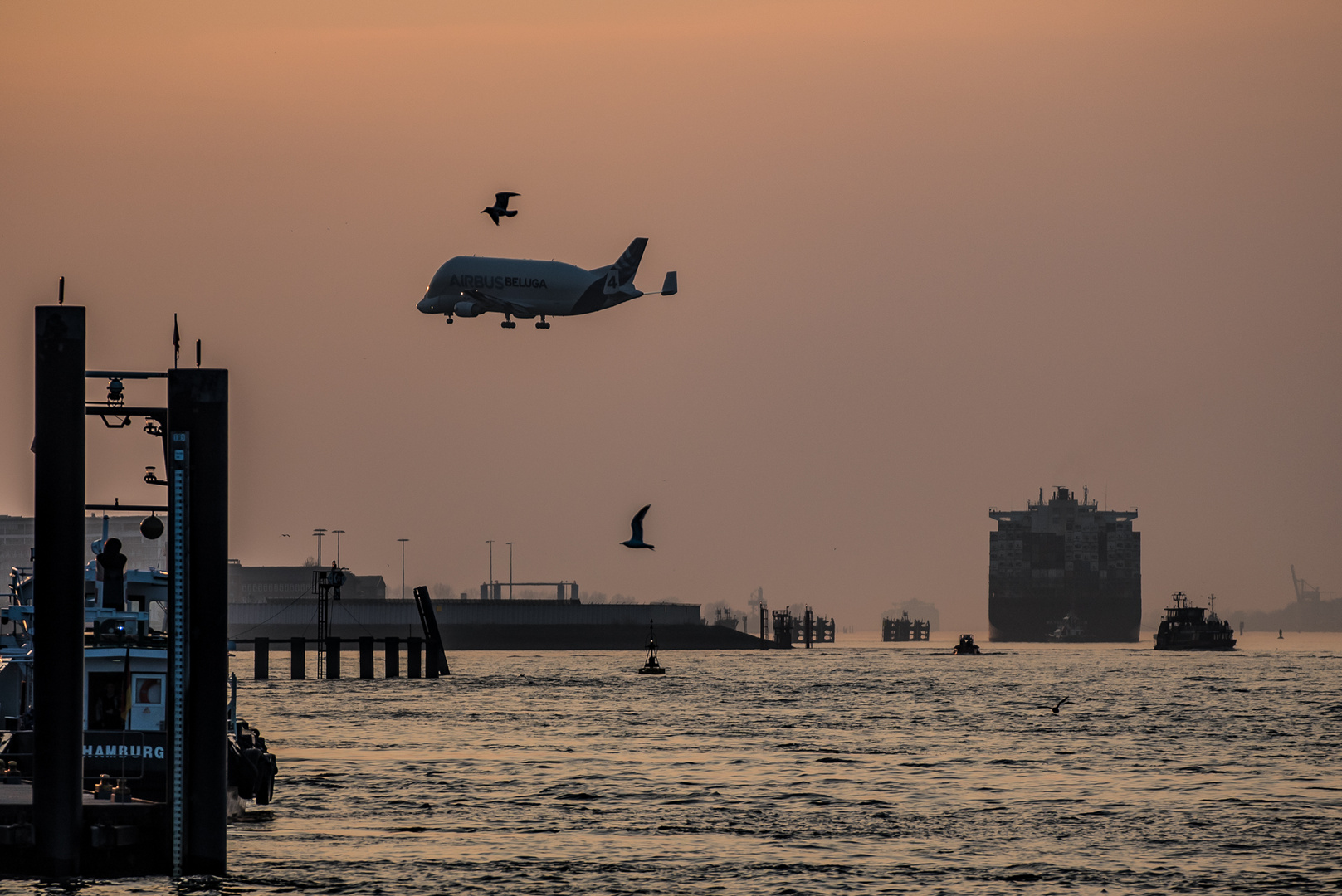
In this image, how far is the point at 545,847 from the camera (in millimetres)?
37062

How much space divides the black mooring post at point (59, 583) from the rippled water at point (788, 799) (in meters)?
1.19

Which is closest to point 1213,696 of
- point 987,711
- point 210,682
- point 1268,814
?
point 987,711

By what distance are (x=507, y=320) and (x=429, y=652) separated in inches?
1185

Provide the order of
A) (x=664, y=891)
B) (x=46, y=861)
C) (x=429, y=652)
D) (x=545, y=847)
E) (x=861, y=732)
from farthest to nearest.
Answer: (x=429, y=652)
(x=861, y=732)
(x=545, y=847)
(x=664, y=891)
(x=46, y=861)

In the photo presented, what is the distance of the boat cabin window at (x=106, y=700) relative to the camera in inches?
1332

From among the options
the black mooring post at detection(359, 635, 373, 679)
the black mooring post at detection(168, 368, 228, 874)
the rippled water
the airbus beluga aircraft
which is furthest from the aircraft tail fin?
the black mooring post at detection(168, 368, 228, 874)

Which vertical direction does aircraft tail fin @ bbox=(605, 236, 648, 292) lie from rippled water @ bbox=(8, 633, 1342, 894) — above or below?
above

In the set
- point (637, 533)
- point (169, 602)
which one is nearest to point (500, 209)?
point (637, 533)

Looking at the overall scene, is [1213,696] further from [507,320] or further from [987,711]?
[507,320]

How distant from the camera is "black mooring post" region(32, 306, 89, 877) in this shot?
2406cm

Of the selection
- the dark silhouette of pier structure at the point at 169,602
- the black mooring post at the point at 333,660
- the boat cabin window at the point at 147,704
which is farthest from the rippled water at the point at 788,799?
the black mooring post at the point at 333,660

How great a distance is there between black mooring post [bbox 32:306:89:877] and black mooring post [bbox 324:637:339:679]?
11787 cm

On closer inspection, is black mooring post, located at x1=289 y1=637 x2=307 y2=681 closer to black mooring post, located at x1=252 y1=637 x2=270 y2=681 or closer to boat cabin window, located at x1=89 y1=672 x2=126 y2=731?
black mooring post, located at x1=252 y1=637 x2=270 y2=681

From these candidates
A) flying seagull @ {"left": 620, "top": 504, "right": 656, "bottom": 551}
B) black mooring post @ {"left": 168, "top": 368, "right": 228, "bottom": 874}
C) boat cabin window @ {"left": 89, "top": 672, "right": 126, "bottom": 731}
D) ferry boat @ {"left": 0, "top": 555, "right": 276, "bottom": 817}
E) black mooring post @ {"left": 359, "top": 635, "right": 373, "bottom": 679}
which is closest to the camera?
black mooring post @ {"left": 168, "top": 368, "right": 228, "bottom": 874}
